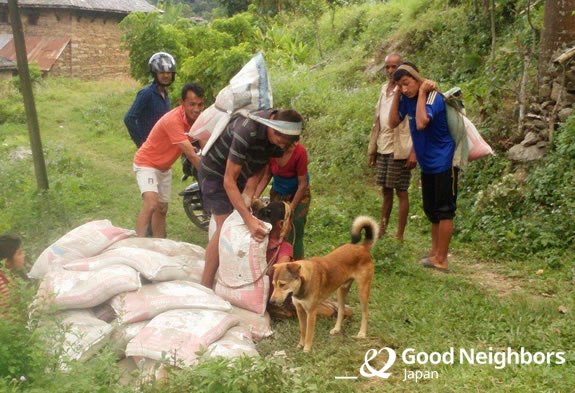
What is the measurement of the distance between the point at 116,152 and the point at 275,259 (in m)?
8.44

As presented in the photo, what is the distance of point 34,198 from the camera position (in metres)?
6.64

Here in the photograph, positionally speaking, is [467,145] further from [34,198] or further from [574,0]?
[34,198]

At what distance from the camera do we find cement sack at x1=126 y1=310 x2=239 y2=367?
368 cm

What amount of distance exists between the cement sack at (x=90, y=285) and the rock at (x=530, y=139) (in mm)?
4876

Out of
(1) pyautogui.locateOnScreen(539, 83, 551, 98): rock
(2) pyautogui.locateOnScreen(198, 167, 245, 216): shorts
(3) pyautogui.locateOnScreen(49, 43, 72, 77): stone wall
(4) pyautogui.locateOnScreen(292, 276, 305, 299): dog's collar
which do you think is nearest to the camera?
(4) pyautogui.locateOnScreen(292, 276, 305, 299): dog's collar

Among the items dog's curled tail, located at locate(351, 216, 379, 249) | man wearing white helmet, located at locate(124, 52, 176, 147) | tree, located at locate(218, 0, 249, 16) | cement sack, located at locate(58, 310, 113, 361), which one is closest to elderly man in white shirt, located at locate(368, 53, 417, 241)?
dog's curled tail, located at locate(351, 216, 379, 249)

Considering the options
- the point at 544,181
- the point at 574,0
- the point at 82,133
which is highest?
Answer: the point at 574,0

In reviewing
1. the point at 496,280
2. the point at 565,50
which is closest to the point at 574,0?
the point at 565,50

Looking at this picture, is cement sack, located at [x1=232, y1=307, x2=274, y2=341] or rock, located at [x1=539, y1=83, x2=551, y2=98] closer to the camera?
cement sack, located at [x1=232, y1=307, x2=274, y2=341]

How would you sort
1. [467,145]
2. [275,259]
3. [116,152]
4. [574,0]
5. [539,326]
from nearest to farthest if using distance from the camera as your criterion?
1. [539,326]
2. [275,259]
3. [467,145]
4. [574,0]
5. [116,152]

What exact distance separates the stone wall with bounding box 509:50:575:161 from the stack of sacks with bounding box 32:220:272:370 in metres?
4.16

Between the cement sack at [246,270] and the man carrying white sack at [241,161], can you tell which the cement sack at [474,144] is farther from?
the cement sack at [246,270]

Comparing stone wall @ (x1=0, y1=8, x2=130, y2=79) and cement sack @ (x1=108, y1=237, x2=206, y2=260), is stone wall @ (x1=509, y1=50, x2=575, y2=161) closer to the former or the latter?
cement sack @ (x1=108, y1=237, x2=206, y2=260)

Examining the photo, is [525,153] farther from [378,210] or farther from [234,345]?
[234,345]
